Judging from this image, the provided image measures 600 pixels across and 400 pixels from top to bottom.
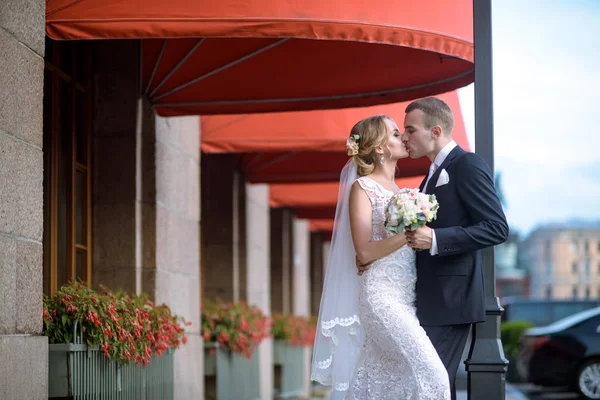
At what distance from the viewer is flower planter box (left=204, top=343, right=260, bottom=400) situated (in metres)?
12.9

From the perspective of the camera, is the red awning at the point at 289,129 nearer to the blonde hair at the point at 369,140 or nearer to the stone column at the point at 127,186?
the stone column at the point at 127,186

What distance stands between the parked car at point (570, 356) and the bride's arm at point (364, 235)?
12.2 m

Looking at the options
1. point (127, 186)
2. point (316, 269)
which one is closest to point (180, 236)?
point (127, 186)

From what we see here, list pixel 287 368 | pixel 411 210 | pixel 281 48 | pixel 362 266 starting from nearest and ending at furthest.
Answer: pixel 411 210 < pixel 362 266 < pixel 281 48 < pixel 287 368

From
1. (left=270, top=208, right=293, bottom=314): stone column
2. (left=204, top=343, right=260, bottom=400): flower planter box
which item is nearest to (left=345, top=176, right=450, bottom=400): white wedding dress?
(left=204, top=343, right=260, bottom=400): flower planter box

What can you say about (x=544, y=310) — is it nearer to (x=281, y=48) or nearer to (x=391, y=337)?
(x=281, y=48)

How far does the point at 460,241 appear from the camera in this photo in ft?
18.6

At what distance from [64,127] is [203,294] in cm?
658

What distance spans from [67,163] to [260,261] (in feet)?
29.7

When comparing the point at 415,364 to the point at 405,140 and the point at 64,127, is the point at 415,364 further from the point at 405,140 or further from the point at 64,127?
the point at 64,127

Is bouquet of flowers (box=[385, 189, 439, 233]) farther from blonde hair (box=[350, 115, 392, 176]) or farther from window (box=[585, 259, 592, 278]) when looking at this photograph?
window (box=[585, 259, 592, 278])

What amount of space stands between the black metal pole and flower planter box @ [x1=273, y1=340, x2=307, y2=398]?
12.6 metres

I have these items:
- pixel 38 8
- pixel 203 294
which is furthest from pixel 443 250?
pixel 203 294

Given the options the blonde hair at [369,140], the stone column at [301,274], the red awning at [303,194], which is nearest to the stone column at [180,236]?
the blonde hair at [369,140]
